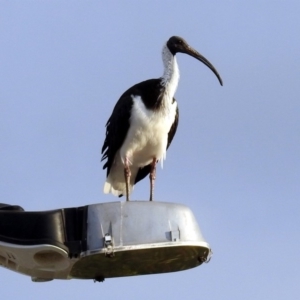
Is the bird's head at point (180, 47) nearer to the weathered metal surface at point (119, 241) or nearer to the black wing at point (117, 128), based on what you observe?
the black wing at point (117, 128)

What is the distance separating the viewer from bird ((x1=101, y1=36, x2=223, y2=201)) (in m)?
12.6

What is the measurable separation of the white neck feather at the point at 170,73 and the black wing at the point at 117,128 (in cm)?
52

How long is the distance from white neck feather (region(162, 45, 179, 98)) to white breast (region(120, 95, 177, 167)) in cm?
17

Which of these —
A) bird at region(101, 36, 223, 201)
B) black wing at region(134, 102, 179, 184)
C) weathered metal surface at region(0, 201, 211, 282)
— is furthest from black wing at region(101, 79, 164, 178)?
weathered metal surface at region(0, 201, 211, 282)

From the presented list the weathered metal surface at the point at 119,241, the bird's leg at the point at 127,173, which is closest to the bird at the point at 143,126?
the bird's leg at the point at 127,173

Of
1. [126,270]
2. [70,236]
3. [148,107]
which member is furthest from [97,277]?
[148,107]

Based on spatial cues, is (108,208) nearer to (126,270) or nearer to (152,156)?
(126,270)

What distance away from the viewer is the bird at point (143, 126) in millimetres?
12602

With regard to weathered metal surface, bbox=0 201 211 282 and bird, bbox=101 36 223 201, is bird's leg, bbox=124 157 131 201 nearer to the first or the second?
bird, bbox=101 36 223 201

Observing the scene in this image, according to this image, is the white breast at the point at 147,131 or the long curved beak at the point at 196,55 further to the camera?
the long curved beak at the point at 196,55

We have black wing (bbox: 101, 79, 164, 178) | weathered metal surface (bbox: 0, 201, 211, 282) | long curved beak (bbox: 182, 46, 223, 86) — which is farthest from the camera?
long curved beak (bbox: 182, 46, 223, 86)

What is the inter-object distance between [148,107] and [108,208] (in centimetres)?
664

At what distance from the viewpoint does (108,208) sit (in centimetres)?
603

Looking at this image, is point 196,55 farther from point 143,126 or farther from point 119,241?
point 119,241
